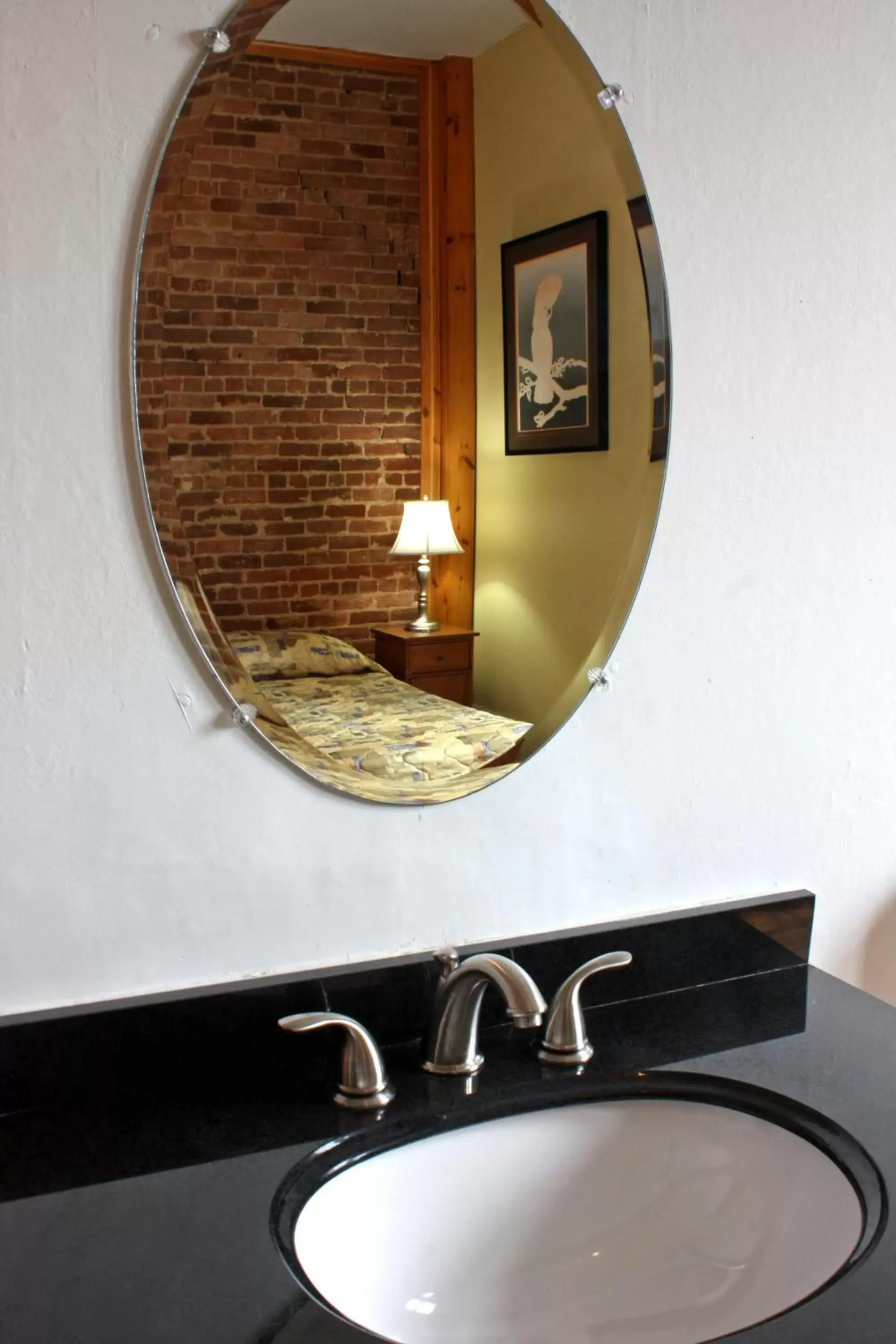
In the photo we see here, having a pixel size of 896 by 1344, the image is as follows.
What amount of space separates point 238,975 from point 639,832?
0.48 meters

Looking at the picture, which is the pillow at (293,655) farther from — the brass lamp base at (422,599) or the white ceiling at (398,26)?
the white ceiling at (398,26)

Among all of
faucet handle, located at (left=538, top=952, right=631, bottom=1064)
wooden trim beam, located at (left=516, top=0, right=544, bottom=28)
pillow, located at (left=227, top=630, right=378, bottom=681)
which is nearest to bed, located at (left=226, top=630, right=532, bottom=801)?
pillow, located at (left=227, top=630, right=378, bottom=681)

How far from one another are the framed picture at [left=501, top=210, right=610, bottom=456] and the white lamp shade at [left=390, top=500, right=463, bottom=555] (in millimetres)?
106

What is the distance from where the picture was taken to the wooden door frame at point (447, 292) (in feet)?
3.84

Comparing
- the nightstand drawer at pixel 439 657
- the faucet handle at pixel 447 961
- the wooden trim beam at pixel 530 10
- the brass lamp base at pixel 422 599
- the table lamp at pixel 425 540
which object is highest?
the wooden trim beam at pixel 530 10

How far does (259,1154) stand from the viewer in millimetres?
1087

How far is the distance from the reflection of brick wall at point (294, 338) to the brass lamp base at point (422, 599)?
1.9 inches

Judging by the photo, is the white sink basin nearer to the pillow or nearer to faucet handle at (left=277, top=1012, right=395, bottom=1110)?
faucet handle at (left=277, top=1012, right=395, bottom=1110)

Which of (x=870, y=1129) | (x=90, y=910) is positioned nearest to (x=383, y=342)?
(x=90, y=910)

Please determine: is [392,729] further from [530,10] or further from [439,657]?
[530,10]

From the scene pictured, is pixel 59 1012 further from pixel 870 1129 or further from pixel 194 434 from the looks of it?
pixel 870 1129

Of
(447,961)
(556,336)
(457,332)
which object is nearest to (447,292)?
(457,332)

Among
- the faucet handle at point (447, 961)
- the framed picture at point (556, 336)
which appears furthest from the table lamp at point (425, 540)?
the faucet handle at point (447, 961)

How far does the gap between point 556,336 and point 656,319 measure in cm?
12
